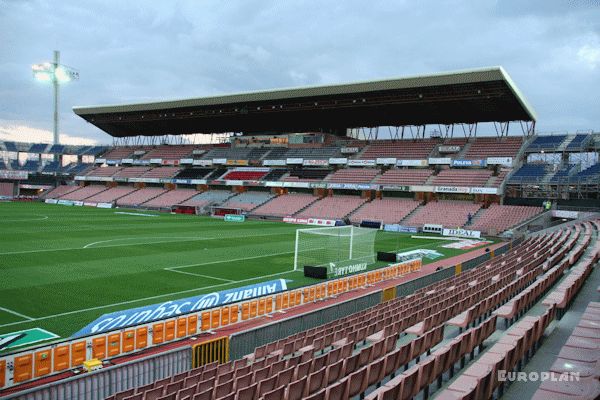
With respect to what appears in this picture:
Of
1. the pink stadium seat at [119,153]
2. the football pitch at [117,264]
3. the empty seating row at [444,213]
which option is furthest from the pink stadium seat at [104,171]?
the empty seating row at [444,213]

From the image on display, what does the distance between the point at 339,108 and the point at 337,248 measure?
1435 inches

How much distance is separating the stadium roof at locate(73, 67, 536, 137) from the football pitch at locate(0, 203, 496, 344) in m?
18.0

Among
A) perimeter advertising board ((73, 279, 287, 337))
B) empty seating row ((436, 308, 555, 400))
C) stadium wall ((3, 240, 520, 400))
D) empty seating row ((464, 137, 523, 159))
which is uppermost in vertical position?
empty seating row ((464, 137, 523, 159))

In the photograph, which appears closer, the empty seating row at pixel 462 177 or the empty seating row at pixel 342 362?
the empty seating row at pixel 342 362

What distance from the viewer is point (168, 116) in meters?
73.6

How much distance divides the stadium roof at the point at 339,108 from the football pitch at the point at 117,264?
17963 millimetres

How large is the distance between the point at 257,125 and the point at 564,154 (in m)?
44.0

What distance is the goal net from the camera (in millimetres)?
27703

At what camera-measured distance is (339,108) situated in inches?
Result: 2434

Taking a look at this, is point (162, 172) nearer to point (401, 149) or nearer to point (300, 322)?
point (401, 149)

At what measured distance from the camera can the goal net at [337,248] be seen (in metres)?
27.7

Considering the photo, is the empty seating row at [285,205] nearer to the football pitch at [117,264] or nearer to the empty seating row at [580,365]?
the football pitch at [117,264]

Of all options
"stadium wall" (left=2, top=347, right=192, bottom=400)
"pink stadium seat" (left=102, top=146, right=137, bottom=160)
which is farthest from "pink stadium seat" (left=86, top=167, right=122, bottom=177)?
"stadium wall" (left=2, top=347, right=192, bottom=400)

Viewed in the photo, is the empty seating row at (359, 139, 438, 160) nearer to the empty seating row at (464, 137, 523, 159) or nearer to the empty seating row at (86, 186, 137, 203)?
the empty seating row at (464, 137, 523, 159)
